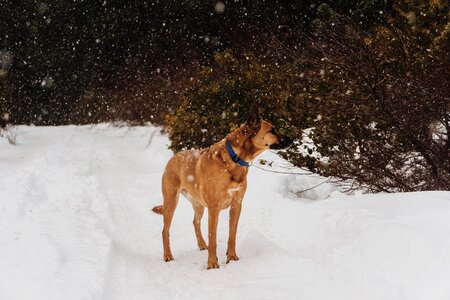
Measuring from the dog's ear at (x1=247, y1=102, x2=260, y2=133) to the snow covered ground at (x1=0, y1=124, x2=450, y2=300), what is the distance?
4.14 ft

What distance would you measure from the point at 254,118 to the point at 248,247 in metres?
1.60

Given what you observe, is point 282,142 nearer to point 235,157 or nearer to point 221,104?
point 235,157

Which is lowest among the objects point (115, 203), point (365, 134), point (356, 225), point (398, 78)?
point (115, 203)

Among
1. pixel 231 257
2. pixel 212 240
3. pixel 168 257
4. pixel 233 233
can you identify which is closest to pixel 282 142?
pixel 233 233

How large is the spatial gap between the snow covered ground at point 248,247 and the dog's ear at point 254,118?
126 cm

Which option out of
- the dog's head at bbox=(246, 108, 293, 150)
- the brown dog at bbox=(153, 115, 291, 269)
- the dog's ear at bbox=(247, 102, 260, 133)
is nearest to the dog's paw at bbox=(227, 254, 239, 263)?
the brown dog at bbox=(153, 115, 291, 269)

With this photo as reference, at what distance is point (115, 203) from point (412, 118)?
5.28 metres

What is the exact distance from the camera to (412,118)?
Result: 5.45 m

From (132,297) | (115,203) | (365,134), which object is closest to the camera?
(132,297)

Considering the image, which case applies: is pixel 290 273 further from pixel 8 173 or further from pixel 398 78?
pixel 8 173

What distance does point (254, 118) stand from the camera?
191 inches

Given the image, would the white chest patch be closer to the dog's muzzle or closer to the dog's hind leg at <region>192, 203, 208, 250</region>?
the dog's muzzle

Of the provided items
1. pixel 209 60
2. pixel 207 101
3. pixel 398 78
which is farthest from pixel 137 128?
pixel 398 78

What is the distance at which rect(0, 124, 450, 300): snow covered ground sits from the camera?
3.59m
